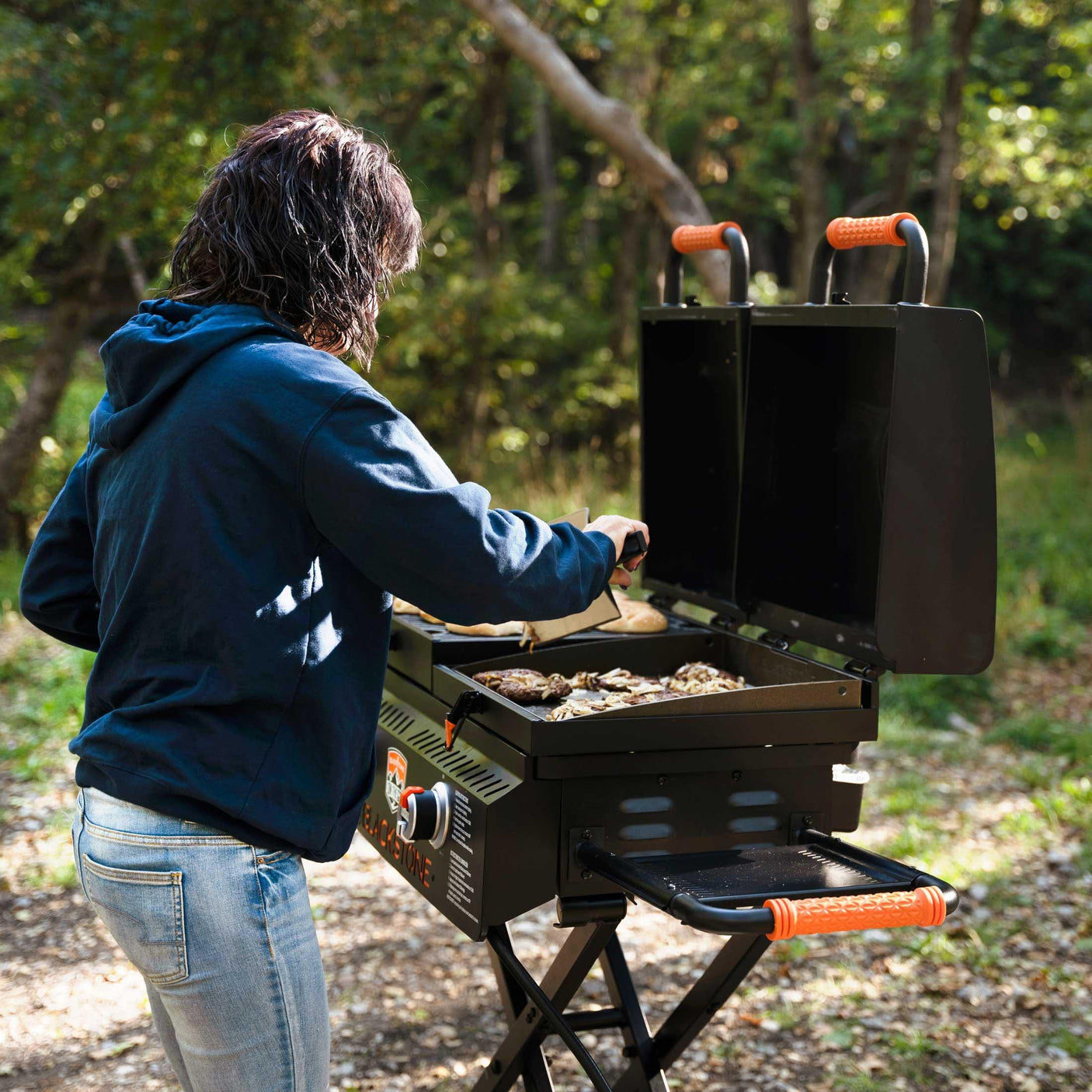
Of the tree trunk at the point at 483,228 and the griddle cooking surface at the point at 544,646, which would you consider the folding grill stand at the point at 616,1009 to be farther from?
the tree trunk at the point at 483,228

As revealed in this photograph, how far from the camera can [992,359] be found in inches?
666

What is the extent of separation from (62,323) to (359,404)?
26.1ft

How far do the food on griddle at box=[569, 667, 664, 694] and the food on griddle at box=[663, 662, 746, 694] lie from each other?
36 mm

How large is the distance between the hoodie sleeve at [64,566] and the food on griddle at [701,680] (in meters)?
1.05

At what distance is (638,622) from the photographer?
2631mm

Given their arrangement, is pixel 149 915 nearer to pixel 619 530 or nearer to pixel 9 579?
pixel 619 530

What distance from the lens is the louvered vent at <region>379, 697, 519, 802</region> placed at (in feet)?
6.27

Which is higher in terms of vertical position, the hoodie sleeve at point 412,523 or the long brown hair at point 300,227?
the long brown hair at point 300,227

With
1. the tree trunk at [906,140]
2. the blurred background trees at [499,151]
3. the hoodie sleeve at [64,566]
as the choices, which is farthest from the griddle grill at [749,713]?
the tree trunk at [906,140]

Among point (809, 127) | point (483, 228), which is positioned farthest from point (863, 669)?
point (483, 228)

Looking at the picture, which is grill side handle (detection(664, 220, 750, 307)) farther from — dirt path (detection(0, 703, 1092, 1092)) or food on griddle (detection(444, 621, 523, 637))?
dirt path (detection(0, 703, 1092, 1092))

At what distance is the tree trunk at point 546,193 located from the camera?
598 inches

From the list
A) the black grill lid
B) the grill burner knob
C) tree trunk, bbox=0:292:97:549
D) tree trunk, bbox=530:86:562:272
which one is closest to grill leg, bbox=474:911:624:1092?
the grill burner knob

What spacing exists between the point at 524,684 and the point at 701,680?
0.39 m
